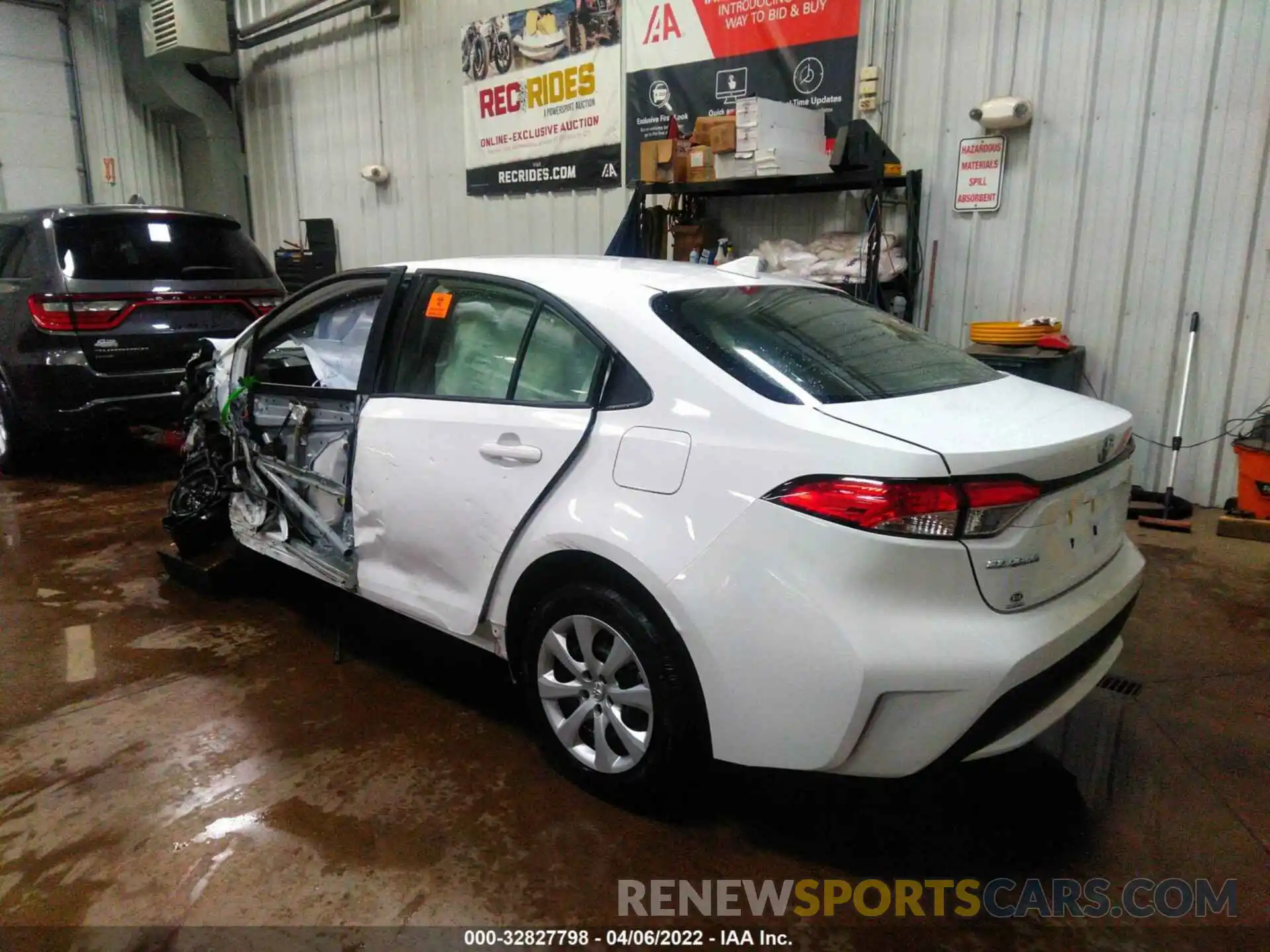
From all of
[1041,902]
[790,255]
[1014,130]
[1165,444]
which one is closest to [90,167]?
[790,255]

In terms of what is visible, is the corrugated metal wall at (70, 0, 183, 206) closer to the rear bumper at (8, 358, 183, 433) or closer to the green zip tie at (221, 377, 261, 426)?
the rear bumper at (8, 358, 183, 433)

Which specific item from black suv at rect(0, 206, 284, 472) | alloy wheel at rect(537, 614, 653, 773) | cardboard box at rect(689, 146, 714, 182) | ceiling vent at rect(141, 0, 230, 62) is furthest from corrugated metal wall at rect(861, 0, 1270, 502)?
ceiling vent at rect(141, 0, 230, 62)

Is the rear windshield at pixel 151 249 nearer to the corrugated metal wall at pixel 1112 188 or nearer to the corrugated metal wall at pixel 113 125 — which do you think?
the corrugated metal wall at pixel 1112 188

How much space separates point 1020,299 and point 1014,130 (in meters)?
0.95

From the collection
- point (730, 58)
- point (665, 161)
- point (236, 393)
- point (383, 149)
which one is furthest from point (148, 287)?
point (383, 149)

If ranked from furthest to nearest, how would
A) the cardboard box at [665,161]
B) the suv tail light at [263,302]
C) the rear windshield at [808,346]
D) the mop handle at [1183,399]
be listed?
the suv tail light at [263,302]
the cardboard box at [665,161]
the mop handle at [1183,399]
the rear windshield at [808,346]

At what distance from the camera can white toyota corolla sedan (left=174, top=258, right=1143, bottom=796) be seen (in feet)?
5.76

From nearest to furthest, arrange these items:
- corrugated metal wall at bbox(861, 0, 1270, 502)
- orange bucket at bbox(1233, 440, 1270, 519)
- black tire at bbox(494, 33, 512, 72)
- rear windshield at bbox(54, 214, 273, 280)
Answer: orange bucket at bbox(1233, 440, 1270, 519)
corrugated metal wall at bbox(861, 0, 1270, 502)
rear windshield at bbox(54, 214, 273, 280)
black tire at bbox(494, 33, 512, 72)

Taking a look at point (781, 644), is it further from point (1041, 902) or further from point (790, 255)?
point (790, 255)

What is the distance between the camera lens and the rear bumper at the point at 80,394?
5.14 m

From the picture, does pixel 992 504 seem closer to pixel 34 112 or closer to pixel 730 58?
pixel 730 58

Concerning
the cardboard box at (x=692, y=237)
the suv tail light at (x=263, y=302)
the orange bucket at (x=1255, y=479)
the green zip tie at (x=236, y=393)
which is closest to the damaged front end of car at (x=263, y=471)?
the green zip tie at (x=236, y=393)

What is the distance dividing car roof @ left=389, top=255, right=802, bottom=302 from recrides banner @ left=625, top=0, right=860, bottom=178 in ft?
11.1

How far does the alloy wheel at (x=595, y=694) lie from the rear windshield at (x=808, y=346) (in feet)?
2.39
